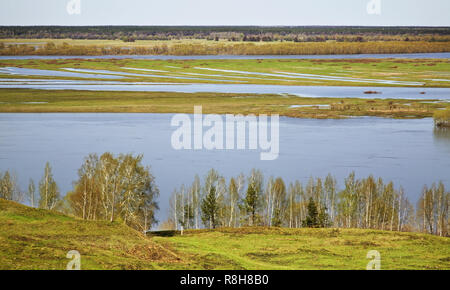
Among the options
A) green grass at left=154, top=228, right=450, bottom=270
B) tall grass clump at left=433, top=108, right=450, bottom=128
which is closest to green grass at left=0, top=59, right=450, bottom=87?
tall grass clump at left=433, top=108, right=450, bottom=128

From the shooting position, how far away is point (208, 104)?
195 ft

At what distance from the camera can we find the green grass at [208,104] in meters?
55.3

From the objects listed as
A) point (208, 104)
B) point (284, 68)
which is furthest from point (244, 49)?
point (208, 104)

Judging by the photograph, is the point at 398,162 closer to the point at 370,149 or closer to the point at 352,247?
the point at 370,149

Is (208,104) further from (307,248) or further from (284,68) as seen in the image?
(284,68)

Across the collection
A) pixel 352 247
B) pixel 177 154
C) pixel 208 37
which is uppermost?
pixel 208 37

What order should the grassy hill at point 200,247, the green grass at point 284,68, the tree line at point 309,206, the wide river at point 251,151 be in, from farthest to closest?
the green grass at point 284,68
the wide river at point 251,151
the tree line at point 309,206
the grassy hill at point 200,247

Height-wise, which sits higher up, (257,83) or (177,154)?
(257,83)

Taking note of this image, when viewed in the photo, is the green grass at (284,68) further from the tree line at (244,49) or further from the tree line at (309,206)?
the tree line at (309,206)

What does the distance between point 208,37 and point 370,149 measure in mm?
153625

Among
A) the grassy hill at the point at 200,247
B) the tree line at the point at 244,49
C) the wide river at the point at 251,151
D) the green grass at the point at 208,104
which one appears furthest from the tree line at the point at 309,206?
the tree line at the point at 244,49
